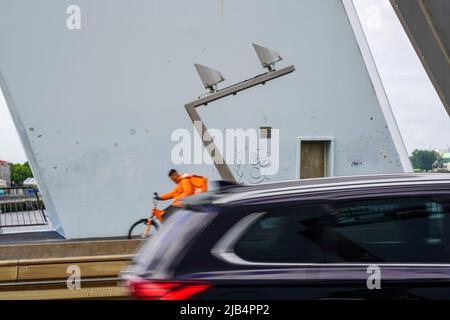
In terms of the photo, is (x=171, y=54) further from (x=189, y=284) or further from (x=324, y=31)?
(x=189, y=284)

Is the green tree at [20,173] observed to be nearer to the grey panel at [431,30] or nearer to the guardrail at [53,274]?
the grey panel at [431,30]

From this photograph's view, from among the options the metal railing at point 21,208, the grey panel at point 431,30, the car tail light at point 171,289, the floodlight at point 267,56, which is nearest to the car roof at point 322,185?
the car tail light at point 171,289

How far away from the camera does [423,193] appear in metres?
3.47

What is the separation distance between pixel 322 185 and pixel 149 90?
14478 millimetres

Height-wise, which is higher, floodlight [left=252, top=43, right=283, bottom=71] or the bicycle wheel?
floodlight [left=252, top=43, right=283, bottom=71]

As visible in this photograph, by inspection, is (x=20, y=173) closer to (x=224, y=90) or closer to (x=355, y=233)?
(x=224, y=90)

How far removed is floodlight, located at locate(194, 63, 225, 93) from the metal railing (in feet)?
18.6

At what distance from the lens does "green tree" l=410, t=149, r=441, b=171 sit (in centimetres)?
1521

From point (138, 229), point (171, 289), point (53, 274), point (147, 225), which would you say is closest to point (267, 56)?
point (138, 229)

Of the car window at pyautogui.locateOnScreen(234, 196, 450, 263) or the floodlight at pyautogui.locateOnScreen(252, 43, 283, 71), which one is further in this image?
the floodlight at pyautogui.locateOnScreen(252, 43, 283, 71)

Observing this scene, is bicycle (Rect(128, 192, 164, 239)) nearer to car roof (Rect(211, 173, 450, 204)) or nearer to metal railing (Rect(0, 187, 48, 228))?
metal railing (Rect(0, 187, 48, 228))

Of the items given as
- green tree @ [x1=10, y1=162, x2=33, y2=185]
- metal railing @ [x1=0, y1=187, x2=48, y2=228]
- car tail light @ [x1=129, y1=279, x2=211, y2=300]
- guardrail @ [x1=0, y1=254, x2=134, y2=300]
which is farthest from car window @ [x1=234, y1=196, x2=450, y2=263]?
green tree @ [x1=10, y1=162, x2=33, y2=185]

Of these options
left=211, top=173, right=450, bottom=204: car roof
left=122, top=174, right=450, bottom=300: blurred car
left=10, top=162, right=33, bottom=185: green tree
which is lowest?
left=10, top=162, right=33, bottom=185: green tree

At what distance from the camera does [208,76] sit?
57.0 feet
